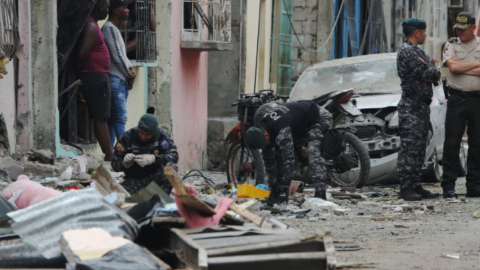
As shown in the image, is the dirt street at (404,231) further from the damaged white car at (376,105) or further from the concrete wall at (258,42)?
the concrete wall at (258,42)

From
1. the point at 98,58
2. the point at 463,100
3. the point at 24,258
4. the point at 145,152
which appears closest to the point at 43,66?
the point at 98,58

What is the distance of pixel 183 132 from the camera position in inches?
784

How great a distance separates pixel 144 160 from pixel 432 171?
6800mm

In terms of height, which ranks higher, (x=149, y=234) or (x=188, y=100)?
(x=149, y=234)

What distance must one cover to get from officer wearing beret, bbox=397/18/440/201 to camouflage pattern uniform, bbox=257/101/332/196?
1198 millimetres

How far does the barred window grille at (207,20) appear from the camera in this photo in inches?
787

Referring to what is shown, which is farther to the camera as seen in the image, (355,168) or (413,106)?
(355,168)

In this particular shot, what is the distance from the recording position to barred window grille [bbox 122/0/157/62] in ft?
55.5

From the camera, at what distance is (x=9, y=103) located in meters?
12.7

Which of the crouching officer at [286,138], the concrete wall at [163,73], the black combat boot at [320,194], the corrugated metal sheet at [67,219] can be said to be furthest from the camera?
the concrete wall at [163,73]

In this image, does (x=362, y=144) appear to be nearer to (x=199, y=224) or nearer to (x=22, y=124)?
(x=22, y=124)

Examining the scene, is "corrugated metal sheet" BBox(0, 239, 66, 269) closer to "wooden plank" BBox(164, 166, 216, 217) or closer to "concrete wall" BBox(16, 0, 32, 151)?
"wooden plank" BBox(164, 166, 216, 217)

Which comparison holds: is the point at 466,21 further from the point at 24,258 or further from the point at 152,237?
the point at 24,258

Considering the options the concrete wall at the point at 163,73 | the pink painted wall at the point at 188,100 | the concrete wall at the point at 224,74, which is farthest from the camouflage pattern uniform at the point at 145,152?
the concrete wall at the point at 224,74
